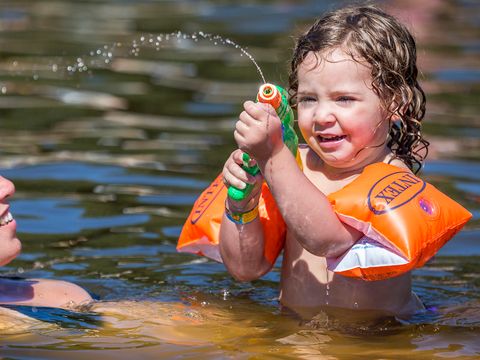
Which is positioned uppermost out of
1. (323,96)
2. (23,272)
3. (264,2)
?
(264,2)

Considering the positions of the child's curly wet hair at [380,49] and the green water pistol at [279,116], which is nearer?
the green water pistol at [279,116]

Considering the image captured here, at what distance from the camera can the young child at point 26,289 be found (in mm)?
4711

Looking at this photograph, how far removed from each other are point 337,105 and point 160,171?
3588 mm

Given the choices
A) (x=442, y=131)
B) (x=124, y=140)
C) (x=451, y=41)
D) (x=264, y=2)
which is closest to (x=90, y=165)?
(x=124, y=140)

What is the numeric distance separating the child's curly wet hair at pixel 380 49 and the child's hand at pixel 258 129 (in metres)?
0.66

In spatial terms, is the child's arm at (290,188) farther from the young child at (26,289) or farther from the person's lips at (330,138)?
the young child at (26,289)

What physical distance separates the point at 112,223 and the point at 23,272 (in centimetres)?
106

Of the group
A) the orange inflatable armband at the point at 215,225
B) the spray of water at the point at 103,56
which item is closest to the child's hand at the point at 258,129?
the orange inflatable armband at the point at 215,225

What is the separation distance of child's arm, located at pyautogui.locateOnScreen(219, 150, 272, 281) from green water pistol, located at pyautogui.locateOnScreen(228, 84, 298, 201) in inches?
1.6

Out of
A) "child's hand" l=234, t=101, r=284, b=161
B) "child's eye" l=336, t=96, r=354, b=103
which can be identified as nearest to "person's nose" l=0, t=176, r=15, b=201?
"child's hand" l=234, t=101, r=284, b=161

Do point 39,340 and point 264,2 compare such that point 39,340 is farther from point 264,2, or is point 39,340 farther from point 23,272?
point 264,2

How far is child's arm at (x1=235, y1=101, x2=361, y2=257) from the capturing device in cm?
404

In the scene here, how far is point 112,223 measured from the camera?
22.5 feet

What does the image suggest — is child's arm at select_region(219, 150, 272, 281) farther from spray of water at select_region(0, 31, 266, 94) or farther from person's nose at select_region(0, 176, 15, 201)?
spray of water at select_region(0, 31, 266, 94)
